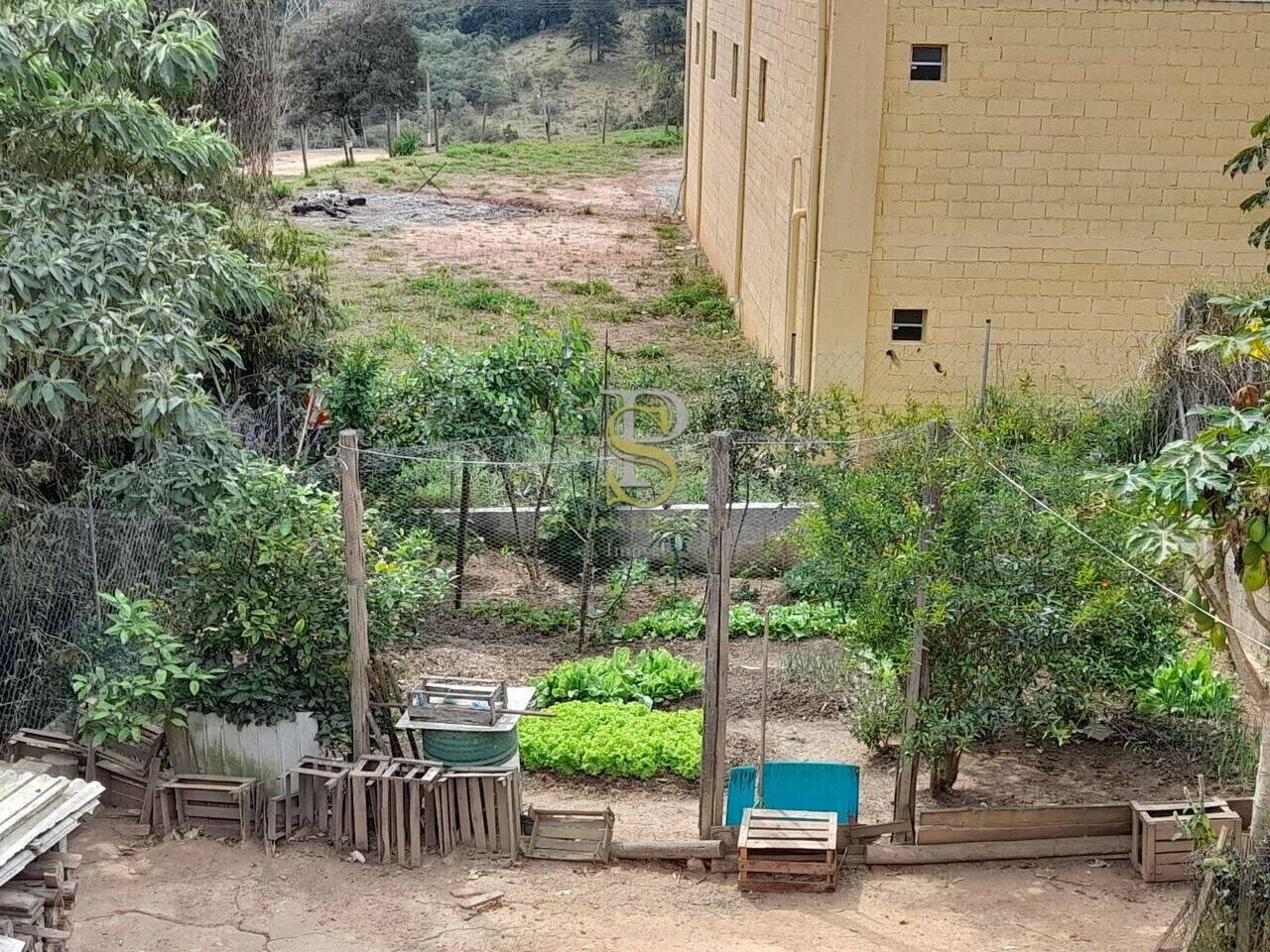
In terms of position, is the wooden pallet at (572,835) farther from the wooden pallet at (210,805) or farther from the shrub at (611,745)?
the wooden pallet at (210,805)

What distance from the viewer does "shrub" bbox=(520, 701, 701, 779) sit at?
28.1 feet

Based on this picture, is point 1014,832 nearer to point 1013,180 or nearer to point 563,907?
point 563,907

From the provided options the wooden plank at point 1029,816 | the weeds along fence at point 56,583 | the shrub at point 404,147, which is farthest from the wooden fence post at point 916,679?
the shrub at point 404,147

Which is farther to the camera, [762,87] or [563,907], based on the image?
[762,87]

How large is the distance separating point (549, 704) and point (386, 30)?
3320 cm

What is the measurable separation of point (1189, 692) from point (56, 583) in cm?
675

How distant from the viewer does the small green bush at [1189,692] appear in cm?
877

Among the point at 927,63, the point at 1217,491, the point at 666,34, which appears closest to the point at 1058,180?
the point at 927,63

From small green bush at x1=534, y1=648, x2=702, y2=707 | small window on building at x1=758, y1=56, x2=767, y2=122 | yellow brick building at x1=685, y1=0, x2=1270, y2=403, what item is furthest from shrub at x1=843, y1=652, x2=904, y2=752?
small window on building at x1=758, y1=56, x2=767, y2=122

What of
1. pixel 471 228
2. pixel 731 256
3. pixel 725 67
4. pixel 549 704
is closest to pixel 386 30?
pixel 471 228

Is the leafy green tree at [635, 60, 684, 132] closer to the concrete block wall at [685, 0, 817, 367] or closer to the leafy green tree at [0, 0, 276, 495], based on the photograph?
the concrete block wall at [685, 0, 817, 367]

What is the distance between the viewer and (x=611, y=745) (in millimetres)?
8609

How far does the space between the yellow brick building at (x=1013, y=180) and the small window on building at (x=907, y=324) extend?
0.02 meters

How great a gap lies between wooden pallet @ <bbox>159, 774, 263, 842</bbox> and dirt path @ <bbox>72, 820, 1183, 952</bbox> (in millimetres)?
132
